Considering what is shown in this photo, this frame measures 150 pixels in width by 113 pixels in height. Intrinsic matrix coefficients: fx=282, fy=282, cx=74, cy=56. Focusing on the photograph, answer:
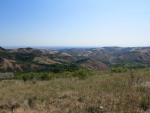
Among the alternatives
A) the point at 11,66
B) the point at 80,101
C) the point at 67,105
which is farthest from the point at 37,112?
the point at 11,66

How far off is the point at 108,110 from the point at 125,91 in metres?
2.25

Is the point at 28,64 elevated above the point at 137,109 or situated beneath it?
situated beneath

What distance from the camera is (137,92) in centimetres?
845

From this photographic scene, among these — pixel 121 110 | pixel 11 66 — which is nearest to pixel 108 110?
pixel 121 110

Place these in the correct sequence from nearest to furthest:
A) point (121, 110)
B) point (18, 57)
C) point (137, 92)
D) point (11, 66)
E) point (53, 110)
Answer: point (121, 110) < point (53, 110) < point (137, 92) < point (11, 66) < point (18, 57)

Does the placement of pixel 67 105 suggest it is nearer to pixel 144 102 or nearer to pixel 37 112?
pixel 37 112

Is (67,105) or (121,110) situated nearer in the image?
(121,110)

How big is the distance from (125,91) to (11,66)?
63.2 m

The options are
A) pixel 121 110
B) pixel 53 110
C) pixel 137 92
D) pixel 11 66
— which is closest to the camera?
pixel 121 110

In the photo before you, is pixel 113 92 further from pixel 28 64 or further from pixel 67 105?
pixel 28 64

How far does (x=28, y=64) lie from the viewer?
71.8m

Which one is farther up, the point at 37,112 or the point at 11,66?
the point at 37,112

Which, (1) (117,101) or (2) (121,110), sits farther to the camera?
(1) (117,101)

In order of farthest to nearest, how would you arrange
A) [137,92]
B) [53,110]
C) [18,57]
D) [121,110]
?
[18,57] → [137,92] → [53,110] → [121,110]
